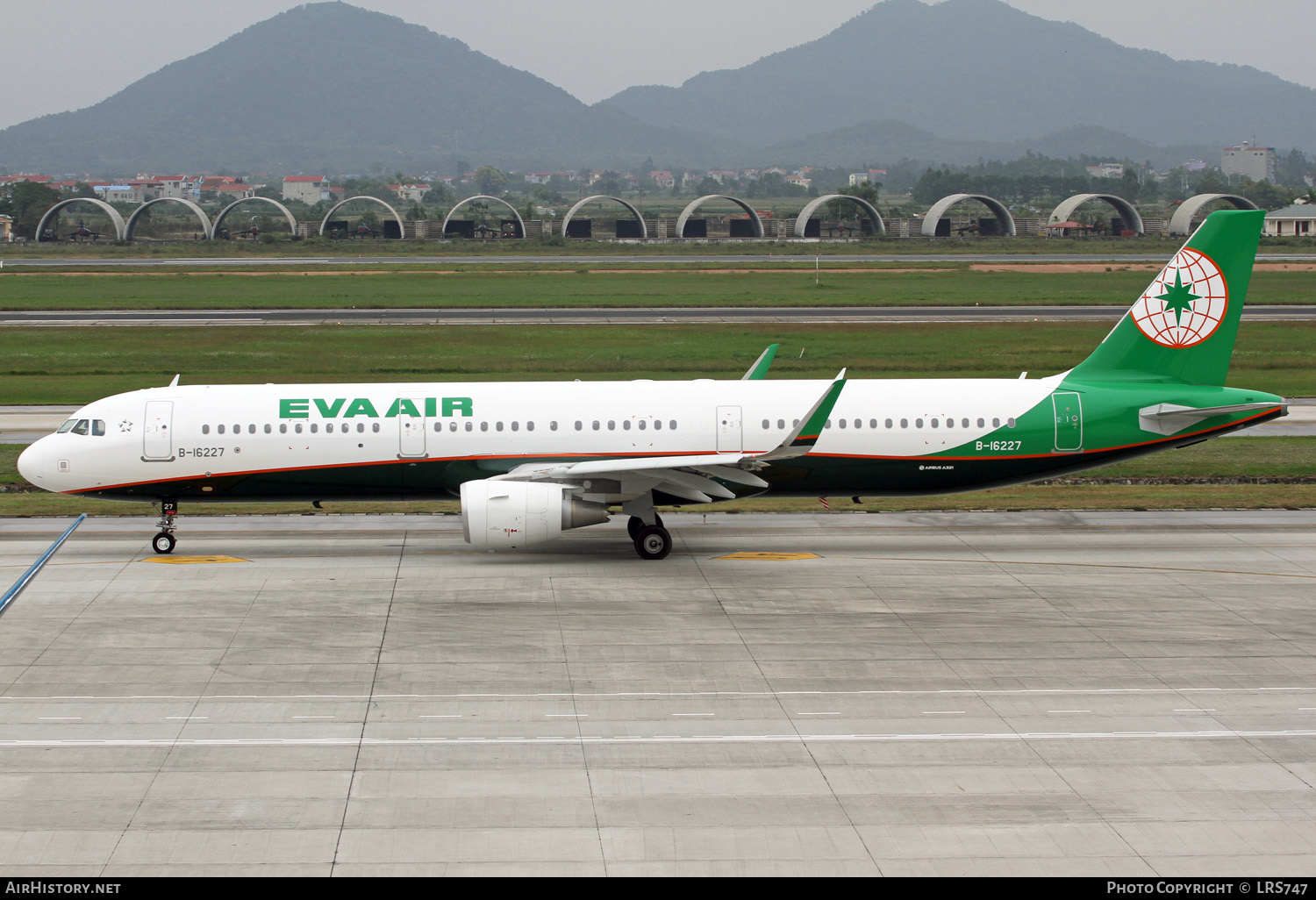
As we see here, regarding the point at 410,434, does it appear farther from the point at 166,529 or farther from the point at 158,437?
the point at 166,529

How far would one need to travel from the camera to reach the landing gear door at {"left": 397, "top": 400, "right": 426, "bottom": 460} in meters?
28.5

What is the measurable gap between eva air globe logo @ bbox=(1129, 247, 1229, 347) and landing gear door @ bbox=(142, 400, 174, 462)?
78.1 ft

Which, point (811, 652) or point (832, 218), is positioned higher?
point (832, 218)

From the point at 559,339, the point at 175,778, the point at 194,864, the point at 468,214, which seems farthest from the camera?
the point at 468,214

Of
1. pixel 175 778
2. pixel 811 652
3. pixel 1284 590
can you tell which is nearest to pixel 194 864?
pixel 175 778

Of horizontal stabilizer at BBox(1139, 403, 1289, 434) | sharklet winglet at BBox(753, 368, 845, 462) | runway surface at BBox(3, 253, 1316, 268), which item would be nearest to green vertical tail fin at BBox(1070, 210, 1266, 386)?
horizontal stabilizer at BBox(1139, 403, 1289, 434)

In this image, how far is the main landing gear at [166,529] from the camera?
2877cm

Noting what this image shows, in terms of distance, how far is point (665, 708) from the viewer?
19.1 metres

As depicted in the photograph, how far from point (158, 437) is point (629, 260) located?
97779 millimetres

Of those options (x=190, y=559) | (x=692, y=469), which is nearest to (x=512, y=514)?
(x=692, y=469)

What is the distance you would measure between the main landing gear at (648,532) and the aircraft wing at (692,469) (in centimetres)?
46
